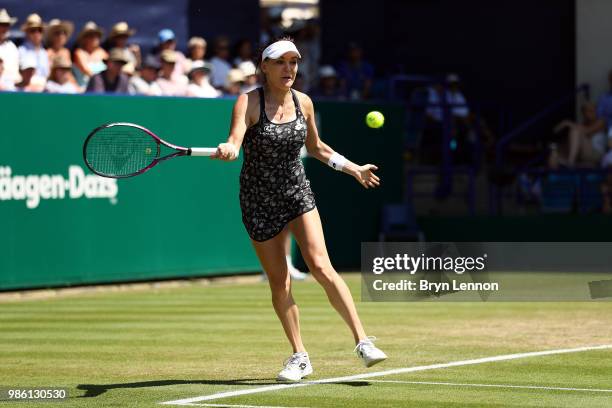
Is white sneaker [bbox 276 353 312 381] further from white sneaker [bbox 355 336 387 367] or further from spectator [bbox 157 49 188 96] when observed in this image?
spectator [bbox 157 49 188 96]

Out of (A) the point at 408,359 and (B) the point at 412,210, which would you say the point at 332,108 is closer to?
(B) the point at 412,210

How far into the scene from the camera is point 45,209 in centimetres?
1641

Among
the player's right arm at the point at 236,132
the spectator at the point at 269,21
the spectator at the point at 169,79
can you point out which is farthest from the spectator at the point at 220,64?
the player's right arm at the point at 236,132

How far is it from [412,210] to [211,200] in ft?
13.3

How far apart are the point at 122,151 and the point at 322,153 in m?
1.31

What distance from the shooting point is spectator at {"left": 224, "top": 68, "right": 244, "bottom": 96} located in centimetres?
1945

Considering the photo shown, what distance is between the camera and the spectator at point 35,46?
17203 mm

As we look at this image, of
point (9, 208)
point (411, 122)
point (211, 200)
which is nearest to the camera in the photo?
point (9, 208)

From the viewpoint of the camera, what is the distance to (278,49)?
28.2 feet

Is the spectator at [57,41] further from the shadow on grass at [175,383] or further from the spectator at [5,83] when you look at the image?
the shadow on grass at [175,383]

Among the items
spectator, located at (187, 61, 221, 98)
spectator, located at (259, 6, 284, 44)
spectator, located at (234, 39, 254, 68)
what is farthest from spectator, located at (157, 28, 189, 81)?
spectator, located at (259, 6, 284, 44)

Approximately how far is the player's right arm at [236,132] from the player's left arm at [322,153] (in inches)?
18.6

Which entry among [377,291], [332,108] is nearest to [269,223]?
[377,291]
